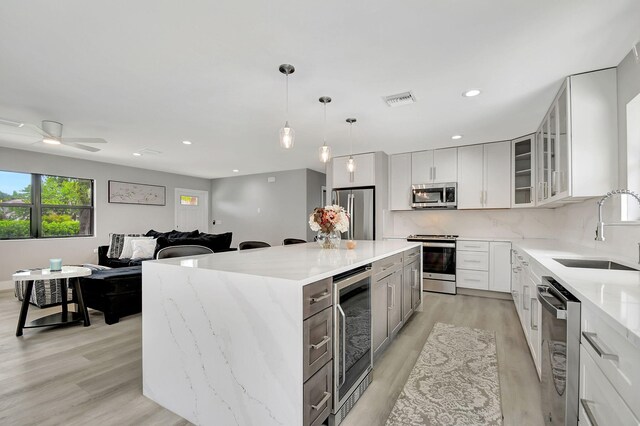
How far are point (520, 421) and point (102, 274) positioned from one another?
426 cm

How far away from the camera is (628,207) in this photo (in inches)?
81.7

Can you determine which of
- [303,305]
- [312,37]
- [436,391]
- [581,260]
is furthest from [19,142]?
[581,260]

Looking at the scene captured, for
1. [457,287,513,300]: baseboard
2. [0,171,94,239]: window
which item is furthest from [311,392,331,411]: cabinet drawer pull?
[0,171,94,239]: window

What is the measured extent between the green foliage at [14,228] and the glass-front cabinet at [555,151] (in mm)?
7772

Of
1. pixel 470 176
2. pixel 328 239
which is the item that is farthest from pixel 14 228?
pixel 470 176

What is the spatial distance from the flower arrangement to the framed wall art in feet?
18.3

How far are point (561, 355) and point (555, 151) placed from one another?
2.29 metres

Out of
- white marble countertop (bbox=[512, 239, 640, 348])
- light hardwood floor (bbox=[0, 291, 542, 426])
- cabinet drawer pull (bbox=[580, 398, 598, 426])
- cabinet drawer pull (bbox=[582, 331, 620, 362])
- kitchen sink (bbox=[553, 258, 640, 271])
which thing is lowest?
light hardwood floor (bbox=[0, 291, 542, 426])

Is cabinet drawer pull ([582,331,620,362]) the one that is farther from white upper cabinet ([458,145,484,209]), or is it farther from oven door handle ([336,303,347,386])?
white upper cabinet ([458,145,484,209])

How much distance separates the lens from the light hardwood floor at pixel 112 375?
175 centimetres

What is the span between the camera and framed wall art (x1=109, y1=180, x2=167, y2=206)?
6.24 m

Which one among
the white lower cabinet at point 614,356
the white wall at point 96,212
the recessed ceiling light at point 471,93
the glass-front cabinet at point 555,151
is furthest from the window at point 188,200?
the white lower cabinet at point 614,356

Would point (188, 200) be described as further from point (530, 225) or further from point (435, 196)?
point (530, 225)

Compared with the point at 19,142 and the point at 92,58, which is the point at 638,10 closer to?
the point at 92,58
